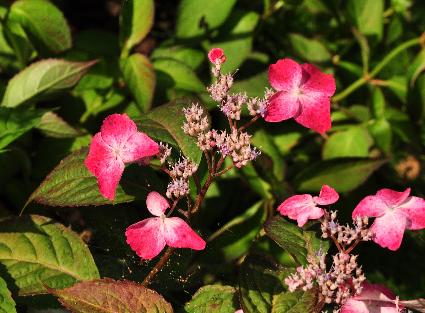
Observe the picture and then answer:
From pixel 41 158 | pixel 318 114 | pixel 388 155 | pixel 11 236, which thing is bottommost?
pixel 388 155

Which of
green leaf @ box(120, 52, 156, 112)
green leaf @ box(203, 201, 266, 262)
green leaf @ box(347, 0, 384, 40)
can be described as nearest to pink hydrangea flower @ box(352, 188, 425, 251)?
green leaf @ box(203, 201, 266, 262)

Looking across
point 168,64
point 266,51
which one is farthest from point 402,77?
point 168,64

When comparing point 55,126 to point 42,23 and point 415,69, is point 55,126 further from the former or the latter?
point 415,69

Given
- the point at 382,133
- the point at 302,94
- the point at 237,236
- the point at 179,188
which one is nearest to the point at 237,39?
the point at 382,133

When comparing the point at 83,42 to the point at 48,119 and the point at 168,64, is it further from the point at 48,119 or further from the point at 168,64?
the point at 48,119

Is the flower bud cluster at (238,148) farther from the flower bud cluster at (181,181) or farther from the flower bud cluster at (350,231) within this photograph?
the flower bud cluster at (350,231)

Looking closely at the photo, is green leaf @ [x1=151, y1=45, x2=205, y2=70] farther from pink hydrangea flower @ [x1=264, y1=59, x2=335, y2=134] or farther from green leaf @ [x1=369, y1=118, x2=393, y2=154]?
pink hydrangea flower @ [x1=264, y1=59, x2=335, y2=134]
